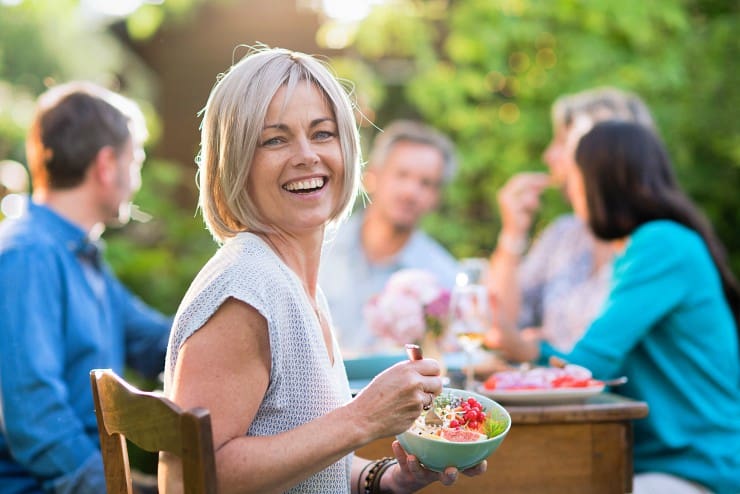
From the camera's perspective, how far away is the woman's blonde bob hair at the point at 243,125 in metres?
1.47

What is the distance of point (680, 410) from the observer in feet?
7.98

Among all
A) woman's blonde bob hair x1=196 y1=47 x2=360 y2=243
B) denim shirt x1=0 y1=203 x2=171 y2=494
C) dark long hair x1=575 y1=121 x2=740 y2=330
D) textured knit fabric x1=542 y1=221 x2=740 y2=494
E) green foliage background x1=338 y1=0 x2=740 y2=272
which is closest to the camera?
woman's blonde bob hair x1=196 y1=47 x2=360 y2=243

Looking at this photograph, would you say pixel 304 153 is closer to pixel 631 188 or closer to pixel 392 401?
pixel 392 401

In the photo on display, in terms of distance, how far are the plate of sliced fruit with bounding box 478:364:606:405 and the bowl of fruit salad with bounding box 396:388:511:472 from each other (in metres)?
0.50

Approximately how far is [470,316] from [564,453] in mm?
402

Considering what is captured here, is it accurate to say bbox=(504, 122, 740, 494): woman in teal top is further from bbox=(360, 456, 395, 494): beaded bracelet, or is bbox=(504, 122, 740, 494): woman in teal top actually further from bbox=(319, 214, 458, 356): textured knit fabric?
bbox=(319, 214, 458, 356): textured knit fabric

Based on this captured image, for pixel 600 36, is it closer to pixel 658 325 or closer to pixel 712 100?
pixel 712 100

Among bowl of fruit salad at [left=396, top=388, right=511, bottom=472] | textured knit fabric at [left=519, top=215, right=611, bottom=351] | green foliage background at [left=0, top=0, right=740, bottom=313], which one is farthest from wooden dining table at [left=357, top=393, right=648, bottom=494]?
green foliage background at [left=0, top=0, right=740, bottom=313]

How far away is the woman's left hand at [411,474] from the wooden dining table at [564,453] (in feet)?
1.23

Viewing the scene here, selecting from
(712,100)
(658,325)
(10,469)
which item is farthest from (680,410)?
(712,100)

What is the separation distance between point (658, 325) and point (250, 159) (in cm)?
146

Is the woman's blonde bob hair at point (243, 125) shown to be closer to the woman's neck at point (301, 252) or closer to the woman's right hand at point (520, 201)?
the woman's neck at point (301, 252)

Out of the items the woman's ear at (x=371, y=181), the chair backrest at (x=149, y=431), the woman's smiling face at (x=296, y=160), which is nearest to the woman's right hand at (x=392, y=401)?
the chair backrest at (x=149, y=431)

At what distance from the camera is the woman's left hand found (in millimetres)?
1538
